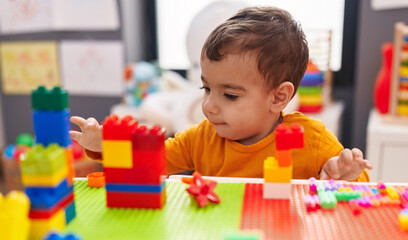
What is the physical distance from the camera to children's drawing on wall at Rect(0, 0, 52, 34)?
2.35 meters

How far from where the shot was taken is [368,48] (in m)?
1.81

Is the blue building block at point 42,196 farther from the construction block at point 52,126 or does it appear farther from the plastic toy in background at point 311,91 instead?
the plastic toy in background at point 311,91

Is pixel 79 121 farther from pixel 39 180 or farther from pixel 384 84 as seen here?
pixel 384 84

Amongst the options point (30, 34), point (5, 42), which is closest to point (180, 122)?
point (30, 34)

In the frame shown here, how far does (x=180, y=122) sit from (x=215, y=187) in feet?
3.39

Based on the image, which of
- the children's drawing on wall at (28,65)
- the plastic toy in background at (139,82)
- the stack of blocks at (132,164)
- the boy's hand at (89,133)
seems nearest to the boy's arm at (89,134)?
the boy's hand at (89,133)

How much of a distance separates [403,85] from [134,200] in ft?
4.37

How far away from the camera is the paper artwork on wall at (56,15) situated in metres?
2.23

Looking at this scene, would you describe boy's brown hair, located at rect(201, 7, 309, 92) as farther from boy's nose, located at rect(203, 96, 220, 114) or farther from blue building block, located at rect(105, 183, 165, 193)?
blue building block, located at rect(105, 183, 165, 193)

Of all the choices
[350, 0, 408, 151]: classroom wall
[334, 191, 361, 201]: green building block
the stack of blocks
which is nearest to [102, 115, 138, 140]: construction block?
the stack of blocks

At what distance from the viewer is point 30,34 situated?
7.98 ft

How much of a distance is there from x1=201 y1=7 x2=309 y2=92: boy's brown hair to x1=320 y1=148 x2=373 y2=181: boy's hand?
20 centimetres

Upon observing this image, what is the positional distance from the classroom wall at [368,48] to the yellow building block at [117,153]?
1528 mm

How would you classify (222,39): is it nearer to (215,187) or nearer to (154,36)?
(215,187)
